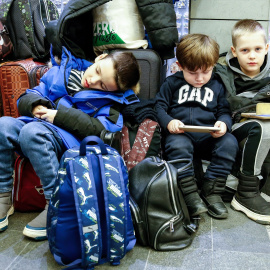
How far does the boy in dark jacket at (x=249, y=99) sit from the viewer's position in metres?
1.72

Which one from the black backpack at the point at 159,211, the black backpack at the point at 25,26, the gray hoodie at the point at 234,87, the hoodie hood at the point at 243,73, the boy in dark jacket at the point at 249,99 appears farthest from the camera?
the black backpack at the point at 25,26

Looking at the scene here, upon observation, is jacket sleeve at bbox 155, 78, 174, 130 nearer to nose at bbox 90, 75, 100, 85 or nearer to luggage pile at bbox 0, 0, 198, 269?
luggage pile at bbox 0, 0, 198, 269

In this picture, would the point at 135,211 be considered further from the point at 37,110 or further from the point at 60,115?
the point at 37,110

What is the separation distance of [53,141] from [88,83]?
388 millimetres

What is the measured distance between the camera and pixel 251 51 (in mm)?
1871

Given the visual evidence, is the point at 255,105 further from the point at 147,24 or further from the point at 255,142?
the point at 147,24

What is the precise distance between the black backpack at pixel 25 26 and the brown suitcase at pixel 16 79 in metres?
0.19

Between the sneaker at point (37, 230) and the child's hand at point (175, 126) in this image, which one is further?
the child's hand at point (175, 126)

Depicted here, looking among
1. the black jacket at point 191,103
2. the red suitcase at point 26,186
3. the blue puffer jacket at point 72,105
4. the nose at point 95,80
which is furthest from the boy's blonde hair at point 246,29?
the red suitcase at point 26,186

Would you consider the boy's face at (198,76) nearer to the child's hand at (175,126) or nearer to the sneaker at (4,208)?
the child's hand at (175,126)

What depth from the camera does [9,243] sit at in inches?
59.7

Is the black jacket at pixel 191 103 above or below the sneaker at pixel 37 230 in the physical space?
above

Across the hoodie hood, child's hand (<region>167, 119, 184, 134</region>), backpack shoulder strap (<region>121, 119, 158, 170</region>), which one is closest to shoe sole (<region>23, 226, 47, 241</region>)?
backpack shoulder strap (<region>121, 119, 158, 170</region>)

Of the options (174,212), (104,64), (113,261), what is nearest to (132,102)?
(104,64)
